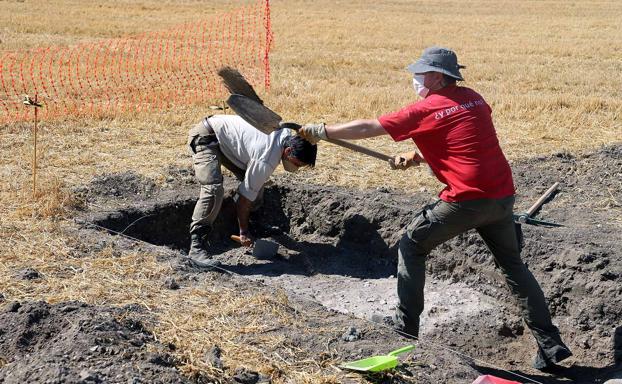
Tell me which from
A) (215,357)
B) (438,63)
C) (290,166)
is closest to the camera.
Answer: (215,357)

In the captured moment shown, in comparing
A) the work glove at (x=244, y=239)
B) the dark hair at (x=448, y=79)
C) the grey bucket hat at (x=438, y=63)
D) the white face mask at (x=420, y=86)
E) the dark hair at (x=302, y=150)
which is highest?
the grey bucket hat at (x=438, y=63)

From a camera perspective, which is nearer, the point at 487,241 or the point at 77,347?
the point at 77,347

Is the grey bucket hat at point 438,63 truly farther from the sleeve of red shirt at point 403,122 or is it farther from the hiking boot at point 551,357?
the hiking boot at point 551,357

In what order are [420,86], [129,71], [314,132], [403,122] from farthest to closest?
[129,71] < [314,132] < [420,86] < [403,122]

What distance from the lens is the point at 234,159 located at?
766 centimetres

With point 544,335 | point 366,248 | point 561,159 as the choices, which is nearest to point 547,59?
point 561,159

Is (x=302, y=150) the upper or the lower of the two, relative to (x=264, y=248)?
Answer: upper

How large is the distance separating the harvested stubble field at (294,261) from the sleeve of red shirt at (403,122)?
1247mm

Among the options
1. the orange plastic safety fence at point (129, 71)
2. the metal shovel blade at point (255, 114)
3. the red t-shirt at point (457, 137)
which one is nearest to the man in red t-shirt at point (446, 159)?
the red t-shirt at point (457, 137)

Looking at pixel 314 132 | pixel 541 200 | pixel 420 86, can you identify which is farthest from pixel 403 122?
pixel 541 200

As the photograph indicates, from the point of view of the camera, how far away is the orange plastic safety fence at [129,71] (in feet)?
43.0

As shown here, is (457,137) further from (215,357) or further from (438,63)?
(215,357)

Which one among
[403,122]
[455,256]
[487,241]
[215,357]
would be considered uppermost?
[403,122]

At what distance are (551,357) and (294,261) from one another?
285 centimetres
